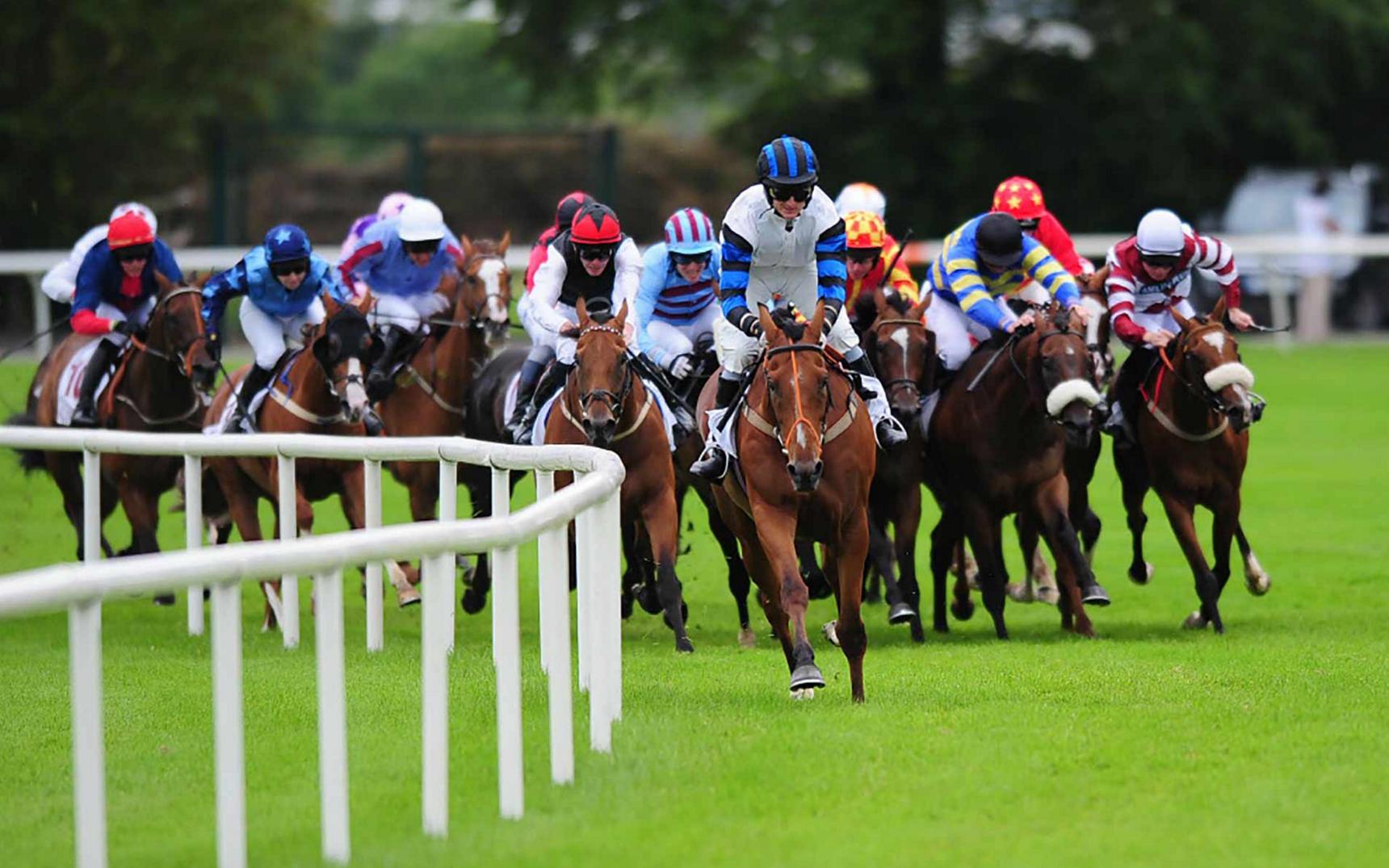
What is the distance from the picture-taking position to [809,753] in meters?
6.87

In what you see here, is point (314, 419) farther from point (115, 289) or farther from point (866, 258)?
point (866, 258)

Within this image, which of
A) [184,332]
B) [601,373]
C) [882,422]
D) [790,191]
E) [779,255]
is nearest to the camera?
[790,191]

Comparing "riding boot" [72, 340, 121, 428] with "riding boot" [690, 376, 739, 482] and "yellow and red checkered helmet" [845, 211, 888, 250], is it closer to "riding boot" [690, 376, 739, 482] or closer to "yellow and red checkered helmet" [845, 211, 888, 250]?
"yellow and red checkered helmet" [845, 211, 888, 250]

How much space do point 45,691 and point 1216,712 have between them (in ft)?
14.7

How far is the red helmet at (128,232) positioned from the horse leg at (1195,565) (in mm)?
5747

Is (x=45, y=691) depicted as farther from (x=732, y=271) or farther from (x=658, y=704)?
(x=732, y=271)

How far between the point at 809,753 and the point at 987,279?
5.17 metres

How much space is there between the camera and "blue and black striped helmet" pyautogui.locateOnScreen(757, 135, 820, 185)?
28.1 ft

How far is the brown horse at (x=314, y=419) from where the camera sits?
11.5m

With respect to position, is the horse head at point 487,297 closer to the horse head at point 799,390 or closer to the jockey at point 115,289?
the jockey at point 115,289

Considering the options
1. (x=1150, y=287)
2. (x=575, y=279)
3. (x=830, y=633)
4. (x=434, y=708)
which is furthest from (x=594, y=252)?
(x=434, y=708)

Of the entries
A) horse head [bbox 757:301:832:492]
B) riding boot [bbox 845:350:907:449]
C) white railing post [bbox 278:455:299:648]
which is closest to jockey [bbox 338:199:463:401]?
white railing post [bbox 278:455:299:648]

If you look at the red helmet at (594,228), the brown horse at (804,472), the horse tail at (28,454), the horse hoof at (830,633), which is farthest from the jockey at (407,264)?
the brown horse at (804,472)

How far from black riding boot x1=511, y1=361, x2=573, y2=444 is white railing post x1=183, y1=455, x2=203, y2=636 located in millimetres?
1518
